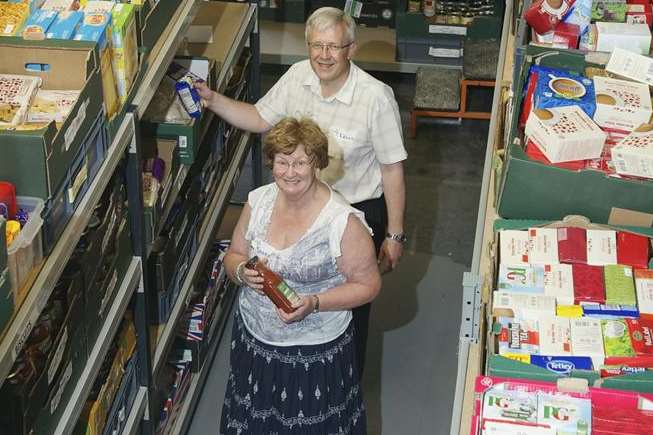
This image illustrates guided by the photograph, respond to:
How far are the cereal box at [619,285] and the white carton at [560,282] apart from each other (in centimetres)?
11

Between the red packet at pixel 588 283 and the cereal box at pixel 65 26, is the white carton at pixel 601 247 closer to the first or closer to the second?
the red packet at pixel 588 283

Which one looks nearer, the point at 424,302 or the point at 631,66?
the point at 631,66

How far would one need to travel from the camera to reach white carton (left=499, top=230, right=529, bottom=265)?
3586 millimetres

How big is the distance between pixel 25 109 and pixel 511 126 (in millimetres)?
1773

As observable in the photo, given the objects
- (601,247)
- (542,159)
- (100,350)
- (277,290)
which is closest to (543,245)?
(601,247)

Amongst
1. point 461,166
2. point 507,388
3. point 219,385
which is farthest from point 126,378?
point 461,166

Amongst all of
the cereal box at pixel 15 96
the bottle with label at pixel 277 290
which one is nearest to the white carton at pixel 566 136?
the bottle with label at pixel 277 290

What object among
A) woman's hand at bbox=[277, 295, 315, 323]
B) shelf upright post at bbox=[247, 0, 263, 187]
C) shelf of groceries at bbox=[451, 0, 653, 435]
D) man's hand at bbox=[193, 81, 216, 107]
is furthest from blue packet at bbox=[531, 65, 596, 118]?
shelf upright post at bbox=[247, 0, 263, 187]

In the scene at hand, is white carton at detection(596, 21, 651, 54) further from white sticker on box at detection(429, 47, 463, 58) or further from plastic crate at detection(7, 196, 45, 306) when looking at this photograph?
white sticker on box at detection(429, 47, 463, 58)

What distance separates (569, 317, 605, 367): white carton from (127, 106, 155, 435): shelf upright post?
59.5 inches

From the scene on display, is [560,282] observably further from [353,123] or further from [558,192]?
[353,123]

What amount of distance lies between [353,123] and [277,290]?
3.21ft

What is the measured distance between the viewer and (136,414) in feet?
13.7

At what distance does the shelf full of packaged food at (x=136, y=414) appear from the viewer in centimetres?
411
